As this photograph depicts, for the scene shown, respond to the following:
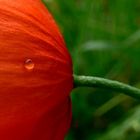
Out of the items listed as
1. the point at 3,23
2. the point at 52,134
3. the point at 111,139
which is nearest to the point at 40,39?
the point at 3,23

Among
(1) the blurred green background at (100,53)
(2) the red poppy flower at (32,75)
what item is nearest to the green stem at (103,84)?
(2) the red poppy flower at (32,75)

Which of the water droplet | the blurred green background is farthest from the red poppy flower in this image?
the blurred green background

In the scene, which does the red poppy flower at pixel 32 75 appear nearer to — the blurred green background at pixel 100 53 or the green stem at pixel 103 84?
the green stem at pixel 103 84

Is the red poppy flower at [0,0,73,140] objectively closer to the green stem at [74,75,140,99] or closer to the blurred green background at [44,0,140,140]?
the green stem at [74,75,140,99]

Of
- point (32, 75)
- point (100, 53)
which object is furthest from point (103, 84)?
point (100, 53)

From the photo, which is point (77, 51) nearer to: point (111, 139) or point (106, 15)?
point (106, 15)

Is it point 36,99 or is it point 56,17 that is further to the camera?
point 56,17

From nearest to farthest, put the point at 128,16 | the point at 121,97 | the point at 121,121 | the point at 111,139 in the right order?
the point at 111,139, the point at 121,121, the point at 121,97, the point at 128,16
